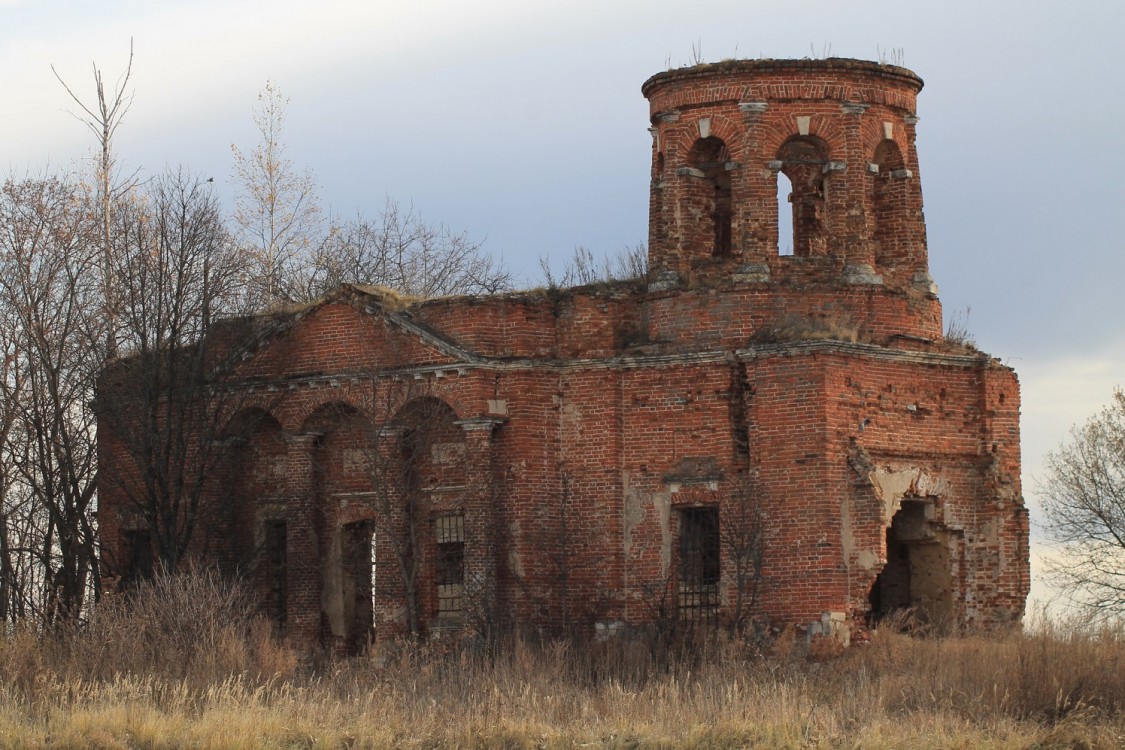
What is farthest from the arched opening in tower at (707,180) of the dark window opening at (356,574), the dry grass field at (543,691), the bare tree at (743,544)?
the dark window opening at (356,574)

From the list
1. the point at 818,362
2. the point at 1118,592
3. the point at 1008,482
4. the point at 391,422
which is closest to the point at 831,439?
the point at 818,362

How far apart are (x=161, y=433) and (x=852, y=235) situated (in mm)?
10444

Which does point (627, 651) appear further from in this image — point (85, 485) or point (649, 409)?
point (85, 485)

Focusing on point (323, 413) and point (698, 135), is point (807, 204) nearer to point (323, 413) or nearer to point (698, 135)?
point (698, 135)

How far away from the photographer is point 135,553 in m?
32.6

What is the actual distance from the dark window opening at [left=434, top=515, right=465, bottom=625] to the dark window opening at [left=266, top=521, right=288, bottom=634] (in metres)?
→ 2.87

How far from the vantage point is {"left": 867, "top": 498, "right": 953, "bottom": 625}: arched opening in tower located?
28.8m

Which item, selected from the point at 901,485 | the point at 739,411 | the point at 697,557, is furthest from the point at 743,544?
the point at 901,485

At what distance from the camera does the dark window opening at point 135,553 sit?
32.2 metres

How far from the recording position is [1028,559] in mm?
28766

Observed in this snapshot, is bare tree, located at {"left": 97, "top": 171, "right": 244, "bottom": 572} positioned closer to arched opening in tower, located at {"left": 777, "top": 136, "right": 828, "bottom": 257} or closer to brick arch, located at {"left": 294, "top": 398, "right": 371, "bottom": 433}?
brick arch, located at {"left": 294, "top": 398, "right": 371, "bottom": 433}

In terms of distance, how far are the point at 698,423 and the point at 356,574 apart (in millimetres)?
5843

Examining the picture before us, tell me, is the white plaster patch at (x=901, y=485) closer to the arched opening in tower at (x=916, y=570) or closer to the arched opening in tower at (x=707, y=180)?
the arched opening in tower at (x=916, y=570)

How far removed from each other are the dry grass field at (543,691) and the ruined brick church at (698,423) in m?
1.18
